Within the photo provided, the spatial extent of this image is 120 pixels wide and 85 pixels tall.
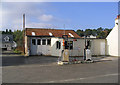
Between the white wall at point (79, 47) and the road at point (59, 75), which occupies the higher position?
the white wall at point (79, 47)

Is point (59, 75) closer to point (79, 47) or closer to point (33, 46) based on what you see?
point (79, 47)

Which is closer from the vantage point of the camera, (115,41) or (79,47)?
(115,41)

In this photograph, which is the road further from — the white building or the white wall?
the white building

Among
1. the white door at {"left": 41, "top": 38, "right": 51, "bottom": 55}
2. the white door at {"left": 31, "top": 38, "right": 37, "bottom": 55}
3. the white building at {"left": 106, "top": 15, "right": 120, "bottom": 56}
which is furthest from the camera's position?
the white door at {"left": 41, "top": 38, "right": 51, "bottom": 55}

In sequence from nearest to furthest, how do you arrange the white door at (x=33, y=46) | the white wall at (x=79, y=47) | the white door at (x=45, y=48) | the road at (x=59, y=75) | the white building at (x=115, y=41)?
the road at (x=59, y=75) < the white building at (x=115, y=41) < the white wall at (x=79, y=47) < the white door at (x=33, y=46) < the white door at (x=45, y=48)

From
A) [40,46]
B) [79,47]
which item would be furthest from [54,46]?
[79,47]

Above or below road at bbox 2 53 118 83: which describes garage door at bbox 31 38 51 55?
above

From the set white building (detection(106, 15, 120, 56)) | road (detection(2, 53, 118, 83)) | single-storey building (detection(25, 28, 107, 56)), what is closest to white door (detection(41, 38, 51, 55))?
single-storey building (detection(25, 28, 107, 56))

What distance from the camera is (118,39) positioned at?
2431 centimetres

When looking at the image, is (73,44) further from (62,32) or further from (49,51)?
(62,32)

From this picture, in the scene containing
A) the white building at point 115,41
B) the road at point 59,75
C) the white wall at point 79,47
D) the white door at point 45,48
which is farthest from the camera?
the white door at point 45,48

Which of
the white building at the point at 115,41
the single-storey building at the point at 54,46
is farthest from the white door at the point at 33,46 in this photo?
the white building at the point at 115,41

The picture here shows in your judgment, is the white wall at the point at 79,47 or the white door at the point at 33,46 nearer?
the white wall at the point at 79,47

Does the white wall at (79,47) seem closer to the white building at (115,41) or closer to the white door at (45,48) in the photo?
the white building at (115,41)
